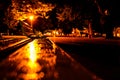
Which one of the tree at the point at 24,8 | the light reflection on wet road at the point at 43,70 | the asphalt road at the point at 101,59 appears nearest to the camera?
the light reflection on wet road at the point at 43,70

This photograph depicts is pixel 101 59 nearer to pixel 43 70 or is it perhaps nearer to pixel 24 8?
pixel 43 70

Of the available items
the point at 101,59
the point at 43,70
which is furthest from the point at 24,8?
the point at 43,70

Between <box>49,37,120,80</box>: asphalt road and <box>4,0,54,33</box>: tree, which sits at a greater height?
<box>4,0,54,33</box>: tree

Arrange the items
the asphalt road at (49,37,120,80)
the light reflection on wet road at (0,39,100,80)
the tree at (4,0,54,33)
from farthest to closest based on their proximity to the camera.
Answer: the tree at (4,0,54,33) → the asphalt road at (49,37,120,80) → the light reflection on wet road at (0,39,100,80)

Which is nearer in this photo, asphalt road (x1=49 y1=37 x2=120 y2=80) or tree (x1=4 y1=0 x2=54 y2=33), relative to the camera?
asphalt road (x1=49 y1=37 x2=120 y2=80)

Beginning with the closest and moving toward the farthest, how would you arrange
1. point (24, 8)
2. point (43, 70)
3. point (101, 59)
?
point (43, 70) → point (101, 59) → point (24, 8)

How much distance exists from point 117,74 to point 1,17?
36.9 meters

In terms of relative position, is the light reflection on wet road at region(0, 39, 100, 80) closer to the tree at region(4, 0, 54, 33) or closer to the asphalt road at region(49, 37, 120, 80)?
the asphalt road at region(49, 37, 120, 80)

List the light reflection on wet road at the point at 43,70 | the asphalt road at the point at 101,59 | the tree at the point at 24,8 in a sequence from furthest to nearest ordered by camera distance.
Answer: the tree at the point at 24,8
the asphalt road at the point at 101,59
the light reflection on wet road at the point at 43,70

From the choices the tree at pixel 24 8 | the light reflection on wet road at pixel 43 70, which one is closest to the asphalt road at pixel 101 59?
the light reflection on wet road at pixel 43 70

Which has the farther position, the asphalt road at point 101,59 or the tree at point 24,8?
the tree at point 24,8

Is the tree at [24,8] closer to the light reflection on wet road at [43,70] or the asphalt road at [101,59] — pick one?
the asphalt road at [101,59]

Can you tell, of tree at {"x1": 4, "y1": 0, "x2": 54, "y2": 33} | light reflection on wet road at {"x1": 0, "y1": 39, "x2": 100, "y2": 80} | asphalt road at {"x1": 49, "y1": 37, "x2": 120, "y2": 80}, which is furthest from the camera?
tree at {"x1": 4, "y1": 0, "x2": 54, "y2": 33}

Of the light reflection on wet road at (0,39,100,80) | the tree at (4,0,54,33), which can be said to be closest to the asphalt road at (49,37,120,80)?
the light reflection on wet road at (0,39,100,80)
